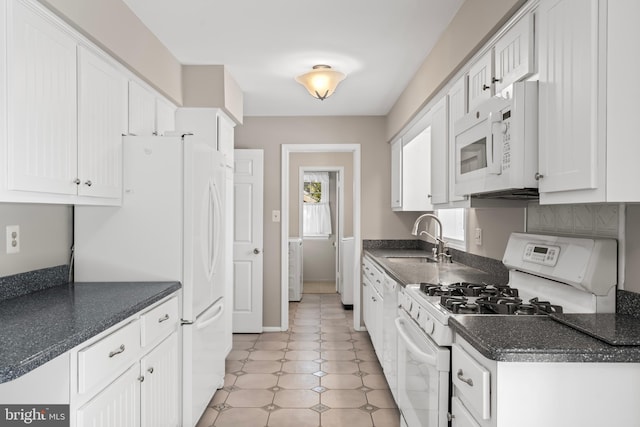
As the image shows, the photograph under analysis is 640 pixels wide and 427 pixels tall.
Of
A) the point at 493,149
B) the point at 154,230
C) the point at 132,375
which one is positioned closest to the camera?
the point at 493,149

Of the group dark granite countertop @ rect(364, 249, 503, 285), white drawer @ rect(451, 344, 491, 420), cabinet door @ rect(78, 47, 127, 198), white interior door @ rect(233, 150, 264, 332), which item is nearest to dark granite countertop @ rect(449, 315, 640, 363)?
Answer: white drawer @ rect(451, 344, 491, 420)

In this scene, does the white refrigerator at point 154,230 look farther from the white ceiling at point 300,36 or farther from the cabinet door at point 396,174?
the cabinet door at point 396,174

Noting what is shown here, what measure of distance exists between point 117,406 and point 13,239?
3.11 feet

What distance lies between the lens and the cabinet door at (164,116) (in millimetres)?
3186

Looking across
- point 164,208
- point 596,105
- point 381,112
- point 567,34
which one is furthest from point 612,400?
point 381,112

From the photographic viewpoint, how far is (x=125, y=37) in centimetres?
250

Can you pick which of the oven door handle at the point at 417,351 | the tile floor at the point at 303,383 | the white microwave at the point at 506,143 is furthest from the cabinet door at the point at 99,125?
the white microwave at the point at 506,143

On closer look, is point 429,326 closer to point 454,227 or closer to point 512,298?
point 512,298

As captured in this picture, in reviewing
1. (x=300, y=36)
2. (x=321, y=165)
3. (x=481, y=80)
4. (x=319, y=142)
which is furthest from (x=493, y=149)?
(x=321, y=165)

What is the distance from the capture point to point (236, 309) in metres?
5.04

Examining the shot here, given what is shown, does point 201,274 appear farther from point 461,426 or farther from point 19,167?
point 461,426

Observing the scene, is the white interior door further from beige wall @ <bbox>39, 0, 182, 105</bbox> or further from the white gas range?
the white gas range

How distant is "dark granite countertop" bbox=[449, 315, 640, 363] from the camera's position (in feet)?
4.24

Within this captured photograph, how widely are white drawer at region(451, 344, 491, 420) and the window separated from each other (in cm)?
193
